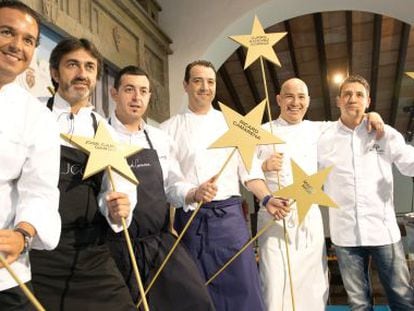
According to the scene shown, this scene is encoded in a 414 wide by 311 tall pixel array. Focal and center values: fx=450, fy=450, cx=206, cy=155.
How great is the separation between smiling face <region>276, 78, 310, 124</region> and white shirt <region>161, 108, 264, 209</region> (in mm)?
379

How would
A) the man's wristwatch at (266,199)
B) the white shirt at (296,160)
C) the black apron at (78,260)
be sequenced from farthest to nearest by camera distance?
1. the white shirt at (296,160)
2. the man's wristwatch at (266,199)
3. the black apron at (78,260)

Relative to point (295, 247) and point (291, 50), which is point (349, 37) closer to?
point (291, 50)

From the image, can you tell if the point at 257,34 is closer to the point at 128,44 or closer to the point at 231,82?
the point at 128,44

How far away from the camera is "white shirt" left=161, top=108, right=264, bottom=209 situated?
2.21 meters

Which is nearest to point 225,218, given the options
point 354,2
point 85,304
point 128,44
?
point 85,304

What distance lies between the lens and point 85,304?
1474mm

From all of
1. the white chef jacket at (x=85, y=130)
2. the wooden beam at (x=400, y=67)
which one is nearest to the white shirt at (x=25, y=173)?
the white chef jacket at (x=85, y=130)

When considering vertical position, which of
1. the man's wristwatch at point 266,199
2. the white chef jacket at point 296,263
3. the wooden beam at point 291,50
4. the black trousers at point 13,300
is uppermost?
the wooden beam at point 291,50

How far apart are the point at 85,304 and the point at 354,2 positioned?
367cm

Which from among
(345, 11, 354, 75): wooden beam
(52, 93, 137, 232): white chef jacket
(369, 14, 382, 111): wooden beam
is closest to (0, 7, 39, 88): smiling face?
(52, 93, 137, 232): white chef jacket

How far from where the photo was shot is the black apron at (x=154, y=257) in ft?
5.74

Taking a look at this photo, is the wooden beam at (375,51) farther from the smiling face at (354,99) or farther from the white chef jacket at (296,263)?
the white chef jacket at (296,263)

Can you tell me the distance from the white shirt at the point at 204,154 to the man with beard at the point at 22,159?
986mm

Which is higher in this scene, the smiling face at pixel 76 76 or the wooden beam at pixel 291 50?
the wooden beam at pixel 291 50
